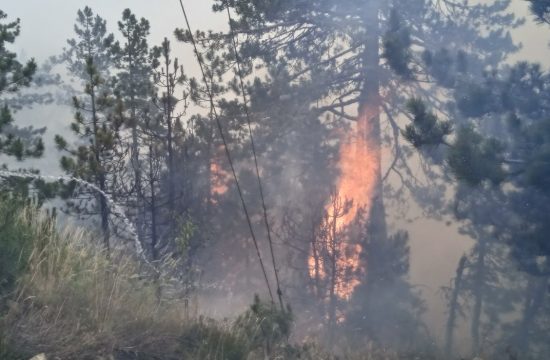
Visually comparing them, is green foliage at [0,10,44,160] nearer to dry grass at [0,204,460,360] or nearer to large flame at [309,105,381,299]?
dry grass at [0,204,460,360]

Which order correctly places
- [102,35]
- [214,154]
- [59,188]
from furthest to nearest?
[102,35], [214,154], [59,188]

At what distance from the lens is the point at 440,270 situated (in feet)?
112

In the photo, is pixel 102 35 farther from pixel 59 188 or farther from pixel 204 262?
pixel 59 188

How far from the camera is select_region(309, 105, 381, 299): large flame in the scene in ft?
84.7

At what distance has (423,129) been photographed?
1195 centimetres

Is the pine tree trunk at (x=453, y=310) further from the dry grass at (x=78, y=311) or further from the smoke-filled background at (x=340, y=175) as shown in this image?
the dry grass at (x=78, y=311)

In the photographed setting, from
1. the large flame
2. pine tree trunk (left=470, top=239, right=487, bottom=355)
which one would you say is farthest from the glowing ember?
pine tree trunk (left=470, top=239, right=487, bottom=355)

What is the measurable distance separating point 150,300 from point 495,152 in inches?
334

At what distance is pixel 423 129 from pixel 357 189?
1492 centimetres

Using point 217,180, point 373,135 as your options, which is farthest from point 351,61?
point 217,180

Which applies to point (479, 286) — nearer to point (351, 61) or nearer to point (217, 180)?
point (351, 61)

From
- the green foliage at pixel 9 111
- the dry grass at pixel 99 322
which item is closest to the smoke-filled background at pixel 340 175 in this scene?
the green foliage at pixel 9 111

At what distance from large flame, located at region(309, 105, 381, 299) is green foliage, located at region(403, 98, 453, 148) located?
44.7 ft

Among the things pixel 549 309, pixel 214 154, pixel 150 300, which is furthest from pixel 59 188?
pixel 549 309
